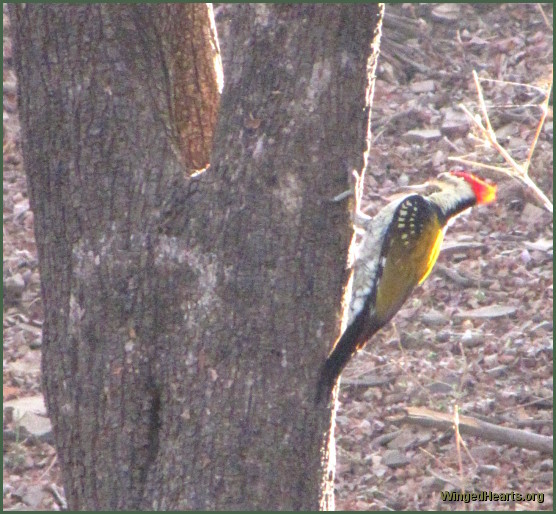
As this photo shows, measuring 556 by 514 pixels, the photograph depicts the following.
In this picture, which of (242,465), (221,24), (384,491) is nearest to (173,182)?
(242,465)

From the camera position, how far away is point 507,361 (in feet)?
18.7

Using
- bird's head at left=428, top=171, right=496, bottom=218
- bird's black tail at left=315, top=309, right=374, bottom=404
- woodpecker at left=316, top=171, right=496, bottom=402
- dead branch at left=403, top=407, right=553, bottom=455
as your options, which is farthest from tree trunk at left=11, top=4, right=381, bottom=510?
dead branch at left=403, top=407, right=553, bottom=455

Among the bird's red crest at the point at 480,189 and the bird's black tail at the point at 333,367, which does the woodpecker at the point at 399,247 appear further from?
the bird's black tail at the point at 333,367

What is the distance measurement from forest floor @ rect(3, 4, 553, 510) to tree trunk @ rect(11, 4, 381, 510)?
0.92 m

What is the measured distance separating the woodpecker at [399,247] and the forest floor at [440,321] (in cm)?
64

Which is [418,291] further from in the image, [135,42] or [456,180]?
[135,42]

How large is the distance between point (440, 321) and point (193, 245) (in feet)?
11.0

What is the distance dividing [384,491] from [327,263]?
229 cm

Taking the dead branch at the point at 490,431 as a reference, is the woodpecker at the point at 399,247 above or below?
above

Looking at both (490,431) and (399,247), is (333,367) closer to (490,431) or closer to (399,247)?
(399,247)

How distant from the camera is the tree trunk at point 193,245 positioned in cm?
306

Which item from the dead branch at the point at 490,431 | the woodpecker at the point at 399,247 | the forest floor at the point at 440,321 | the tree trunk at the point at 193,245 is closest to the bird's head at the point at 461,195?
the woodpecker at the point at 399,247

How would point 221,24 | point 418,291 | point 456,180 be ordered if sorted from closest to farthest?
point 456,180 < point 418,291 < point 221,24

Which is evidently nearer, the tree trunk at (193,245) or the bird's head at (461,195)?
the tree trunk at (193,245)
